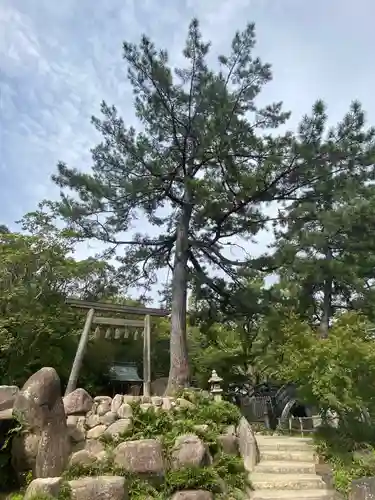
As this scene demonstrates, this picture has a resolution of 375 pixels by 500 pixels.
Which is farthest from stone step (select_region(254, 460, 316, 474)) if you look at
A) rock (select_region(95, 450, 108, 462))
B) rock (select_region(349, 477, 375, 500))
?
rock (select_region(95, 450, 108, 462))

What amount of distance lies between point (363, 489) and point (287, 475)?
1.17 meters

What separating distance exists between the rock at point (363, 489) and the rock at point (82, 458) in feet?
12.9

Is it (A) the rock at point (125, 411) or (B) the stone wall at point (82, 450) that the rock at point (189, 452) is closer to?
(B) the stone wall at point (82, 450)

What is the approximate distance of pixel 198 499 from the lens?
5484mm

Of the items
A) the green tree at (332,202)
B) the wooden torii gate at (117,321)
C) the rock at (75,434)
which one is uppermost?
the green tree at (332,202)

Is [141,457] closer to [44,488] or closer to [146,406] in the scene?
[44,488]

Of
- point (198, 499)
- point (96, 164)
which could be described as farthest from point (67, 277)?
point (198, 499)

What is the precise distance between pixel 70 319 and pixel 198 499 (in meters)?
6.81

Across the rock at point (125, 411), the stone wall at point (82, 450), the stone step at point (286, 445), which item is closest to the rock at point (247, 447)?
the stone wall at point (82, 450)

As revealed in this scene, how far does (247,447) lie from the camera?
23.0ft

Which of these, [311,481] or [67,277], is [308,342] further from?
[67,277]

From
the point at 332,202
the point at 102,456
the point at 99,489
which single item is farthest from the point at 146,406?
the point at 332,202

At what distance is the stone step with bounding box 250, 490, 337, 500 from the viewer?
19.5 feet

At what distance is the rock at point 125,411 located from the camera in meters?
7.10
